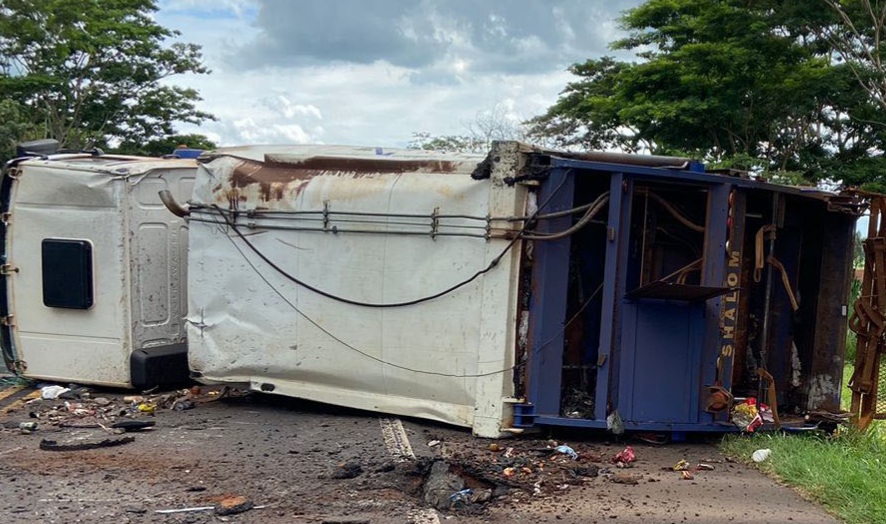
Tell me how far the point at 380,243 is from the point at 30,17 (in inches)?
271

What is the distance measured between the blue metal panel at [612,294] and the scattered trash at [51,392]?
4581 mm

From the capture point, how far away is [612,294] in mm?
5398

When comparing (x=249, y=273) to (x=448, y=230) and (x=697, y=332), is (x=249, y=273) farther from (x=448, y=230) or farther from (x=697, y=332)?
(x=697, y=332)

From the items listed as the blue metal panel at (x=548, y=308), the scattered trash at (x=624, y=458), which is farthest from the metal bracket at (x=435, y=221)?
the scattered trash at (x=624, y=458)

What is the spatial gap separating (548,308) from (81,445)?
3.22m

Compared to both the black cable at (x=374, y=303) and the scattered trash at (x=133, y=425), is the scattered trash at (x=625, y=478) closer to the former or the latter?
the black cable at (x=374, y=303)

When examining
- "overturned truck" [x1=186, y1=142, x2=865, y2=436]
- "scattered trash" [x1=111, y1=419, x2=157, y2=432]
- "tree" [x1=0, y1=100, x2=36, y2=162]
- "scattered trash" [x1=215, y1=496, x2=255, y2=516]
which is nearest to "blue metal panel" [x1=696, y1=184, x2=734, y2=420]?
"overturned truck" [x1=186, y1=142, x2=865, y2=436]

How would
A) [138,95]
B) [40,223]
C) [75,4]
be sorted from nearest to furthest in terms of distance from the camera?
[40,223], [75,4], [138,95]

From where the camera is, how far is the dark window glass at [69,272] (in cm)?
693

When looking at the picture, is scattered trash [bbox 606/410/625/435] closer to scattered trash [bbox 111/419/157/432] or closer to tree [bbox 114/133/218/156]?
scattered trash [bbox 111/419/157/432]

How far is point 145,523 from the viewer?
3.93 metres

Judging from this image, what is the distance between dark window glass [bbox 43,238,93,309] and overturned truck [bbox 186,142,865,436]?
1044 mm

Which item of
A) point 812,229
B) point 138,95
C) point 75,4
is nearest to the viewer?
point 812,229

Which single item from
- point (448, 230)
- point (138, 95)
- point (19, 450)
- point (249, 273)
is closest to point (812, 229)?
point (448, 230)
